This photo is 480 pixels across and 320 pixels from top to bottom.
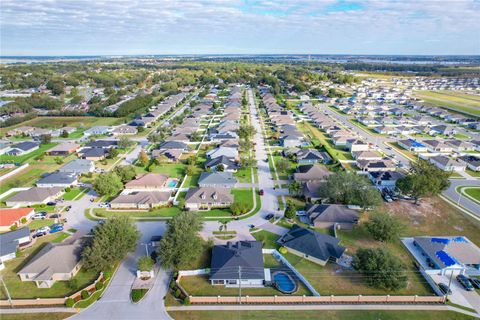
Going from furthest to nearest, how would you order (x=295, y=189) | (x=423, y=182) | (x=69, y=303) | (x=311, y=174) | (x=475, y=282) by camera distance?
(x=311, y=174)
(x=295, y=189)
(x=423, y=182)
(x=475, y=282)
(x=69, y=303)

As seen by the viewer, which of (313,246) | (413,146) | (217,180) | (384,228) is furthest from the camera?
(413,146)

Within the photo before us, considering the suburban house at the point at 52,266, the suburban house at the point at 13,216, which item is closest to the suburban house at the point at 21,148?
the suburban house at the point at 13,216

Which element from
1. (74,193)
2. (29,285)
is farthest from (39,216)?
(29,285)

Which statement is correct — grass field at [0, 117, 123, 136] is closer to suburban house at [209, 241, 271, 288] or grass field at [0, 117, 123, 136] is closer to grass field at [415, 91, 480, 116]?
suburban house at [209, 241, 271, 288]

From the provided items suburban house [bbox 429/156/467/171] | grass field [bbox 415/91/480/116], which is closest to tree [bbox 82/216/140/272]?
suburban house [bbox 429/156/467/171]

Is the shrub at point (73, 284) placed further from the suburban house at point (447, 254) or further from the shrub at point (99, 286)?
the suburban house at point (447, 254)

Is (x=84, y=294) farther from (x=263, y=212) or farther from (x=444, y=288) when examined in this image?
(x=444, y=288)

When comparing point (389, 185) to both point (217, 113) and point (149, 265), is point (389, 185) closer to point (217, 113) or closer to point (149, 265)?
point (149, 265)
